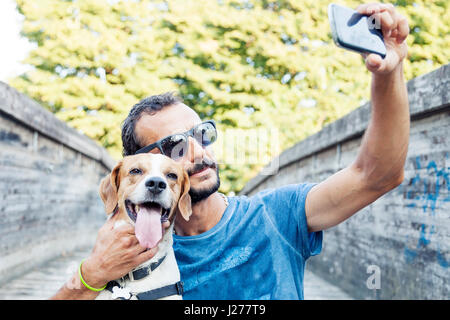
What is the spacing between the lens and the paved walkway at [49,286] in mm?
5082

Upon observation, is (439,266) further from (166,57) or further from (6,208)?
(166,57)

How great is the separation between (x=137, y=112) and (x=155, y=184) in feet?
1.73

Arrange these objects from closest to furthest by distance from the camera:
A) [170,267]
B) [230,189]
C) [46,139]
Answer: [170,267] → [46,139] → [230,189]

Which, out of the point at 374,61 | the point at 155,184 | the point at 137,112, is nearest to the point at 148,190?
the point at 155,184

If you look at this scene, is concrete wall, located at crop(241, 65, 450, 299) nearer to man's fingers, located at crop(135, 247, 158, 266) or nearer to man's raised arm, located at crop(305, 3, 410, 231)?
man's raised arm, located at crop(305, 3, 410, 231)

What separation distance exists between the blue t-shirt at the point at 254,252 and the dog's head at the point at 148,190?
24 centimetres

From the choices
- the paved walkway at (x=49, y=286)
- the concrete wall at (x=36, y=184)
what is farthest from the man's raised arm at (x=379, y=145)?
the concrete wall at (x=36, y=184)

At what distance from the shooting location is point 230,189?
1886 cm

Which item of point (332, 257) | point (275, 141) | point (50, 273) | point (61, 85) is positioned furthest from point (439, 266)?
point (61, 85)

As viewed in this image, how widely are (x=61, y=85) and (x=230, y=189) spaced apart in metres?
7.65

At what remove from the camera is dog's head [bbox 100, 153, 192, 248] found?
238cm

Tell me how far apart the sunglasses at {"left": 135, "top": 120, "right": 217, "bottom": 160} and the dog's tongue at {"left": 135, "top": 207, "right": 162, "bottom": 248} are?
0.34 meters

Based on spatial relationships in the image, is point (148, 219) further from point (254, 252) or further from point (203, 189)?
point (254, 252)

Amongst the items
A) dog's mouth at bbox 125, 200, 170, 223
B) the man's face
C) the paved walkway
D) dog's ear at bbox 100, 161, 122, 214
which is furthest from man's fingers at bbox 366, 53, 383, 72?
the paved walkway
